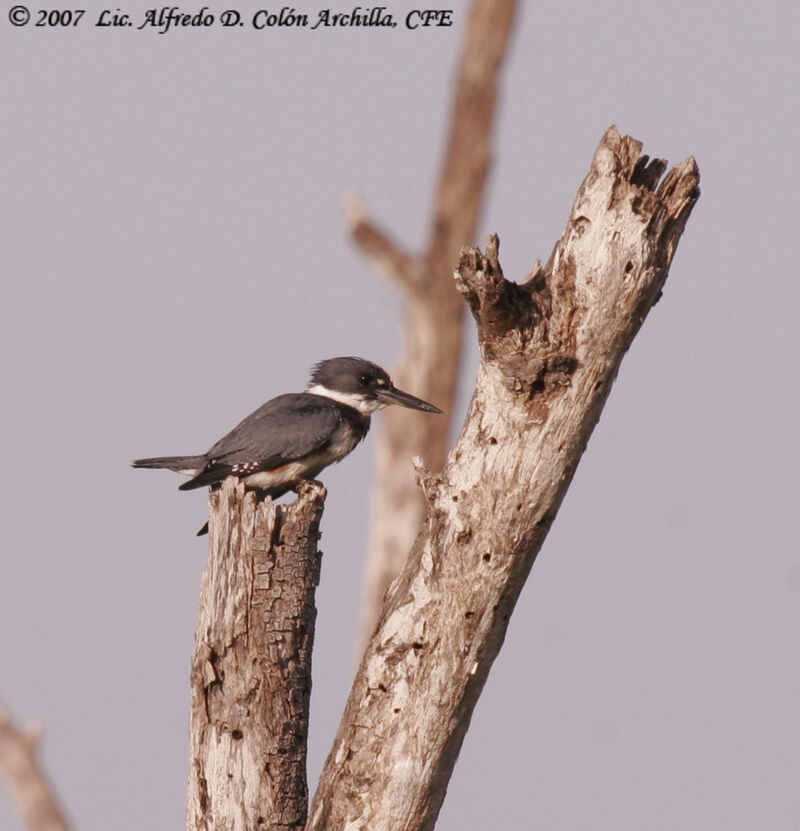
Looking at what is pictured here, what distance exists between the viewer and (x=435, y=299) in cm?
1257

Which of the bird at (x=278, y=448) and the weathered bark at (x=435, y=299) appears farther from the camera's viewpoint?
the weathered bark at (x=435, y=299)

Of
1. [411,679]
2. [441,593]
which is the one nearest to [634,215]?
[441,593]

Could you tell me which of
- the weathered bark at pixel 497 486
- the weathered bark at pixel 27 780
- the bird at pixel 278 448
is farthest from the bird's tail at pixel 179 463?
the weathered bark at pixel 27 780

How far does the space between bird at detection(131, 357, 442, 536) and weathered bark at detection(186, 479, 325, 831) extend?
146cm

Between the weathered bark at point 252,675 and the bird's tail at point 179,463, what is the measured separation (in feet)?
6.35

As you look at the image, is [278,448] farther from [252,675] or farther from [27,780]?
[27,780]

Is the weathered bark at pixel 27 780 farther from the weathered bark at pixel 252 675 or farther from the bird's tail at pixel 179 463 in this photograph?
the weathered bark at pixel 252 675

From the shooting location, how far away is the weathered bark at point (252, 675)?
5.23 metres

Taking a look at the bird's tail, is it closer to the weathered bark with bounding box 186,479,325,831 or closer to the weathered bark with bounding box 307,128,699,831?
the weathered bark with bounding box 186,479,325,831

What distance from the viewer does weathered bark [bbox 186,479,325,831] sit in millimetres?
5230

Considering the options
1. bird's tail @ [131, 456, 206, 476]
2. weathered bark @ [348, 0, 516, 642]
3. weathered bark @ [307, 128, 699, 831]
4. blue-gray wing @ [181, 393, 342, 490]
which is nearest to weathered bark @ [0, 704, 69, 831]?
bird's tail @ [131, 456, 206, 476]

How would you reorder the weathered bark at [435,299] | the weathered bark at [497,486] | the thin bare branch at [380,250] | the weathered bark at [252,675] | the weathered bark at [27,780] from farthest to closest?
1. the weathered bark at [435,299]
2. the thin bare branch at [380,250]
3. the weathered bark at [27,780]
4. the weathered bark at [252,675]
5. the weathered bark at [497,486]

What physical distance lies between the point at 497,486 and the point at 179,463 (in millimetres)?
2950

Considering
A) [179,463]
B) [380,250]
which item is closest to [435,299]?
[380,250]
